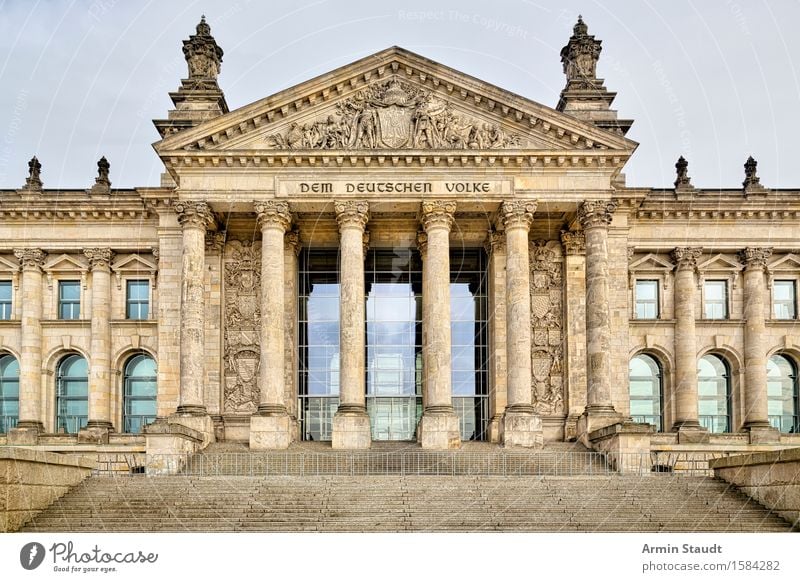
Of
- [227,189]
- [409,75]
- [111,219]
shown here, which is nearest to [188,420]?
[227,189]

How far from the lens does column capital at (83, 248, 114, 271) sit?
50.1 m

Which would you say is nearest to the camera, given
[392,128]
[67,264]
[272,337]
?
[272,337]

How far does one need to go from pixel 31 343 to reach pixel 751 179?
119 feet

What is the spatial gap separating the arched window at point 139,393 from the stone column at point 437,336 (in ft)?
47.9

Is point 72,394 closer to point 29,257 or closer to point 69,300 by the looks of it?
point 69,300

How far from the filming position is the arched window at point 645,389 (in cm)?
5031

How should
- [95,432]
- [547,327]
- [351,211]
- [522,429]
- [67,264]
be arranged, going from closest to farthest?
1. [522,429]
2. [351,211]
3. [547,327]
4. [95,432]
5. [67,264]

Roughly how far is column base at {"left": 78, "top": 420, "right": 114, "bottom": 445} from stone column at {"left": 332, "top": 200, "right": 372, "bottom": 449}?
11840mm

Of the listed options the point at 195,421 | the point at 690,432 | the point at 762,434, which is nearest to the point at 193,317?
the point at 195,421

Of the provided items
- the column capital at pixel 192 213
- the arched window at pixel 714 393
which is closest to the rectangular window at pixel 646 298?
the arched window at pixel 714 393

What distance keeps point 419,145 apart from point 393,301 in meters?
8.93

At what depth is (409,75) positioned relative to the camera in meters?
44.2

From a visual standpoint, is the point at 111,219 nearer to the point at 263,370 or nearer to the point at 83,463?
the point at 263,370
